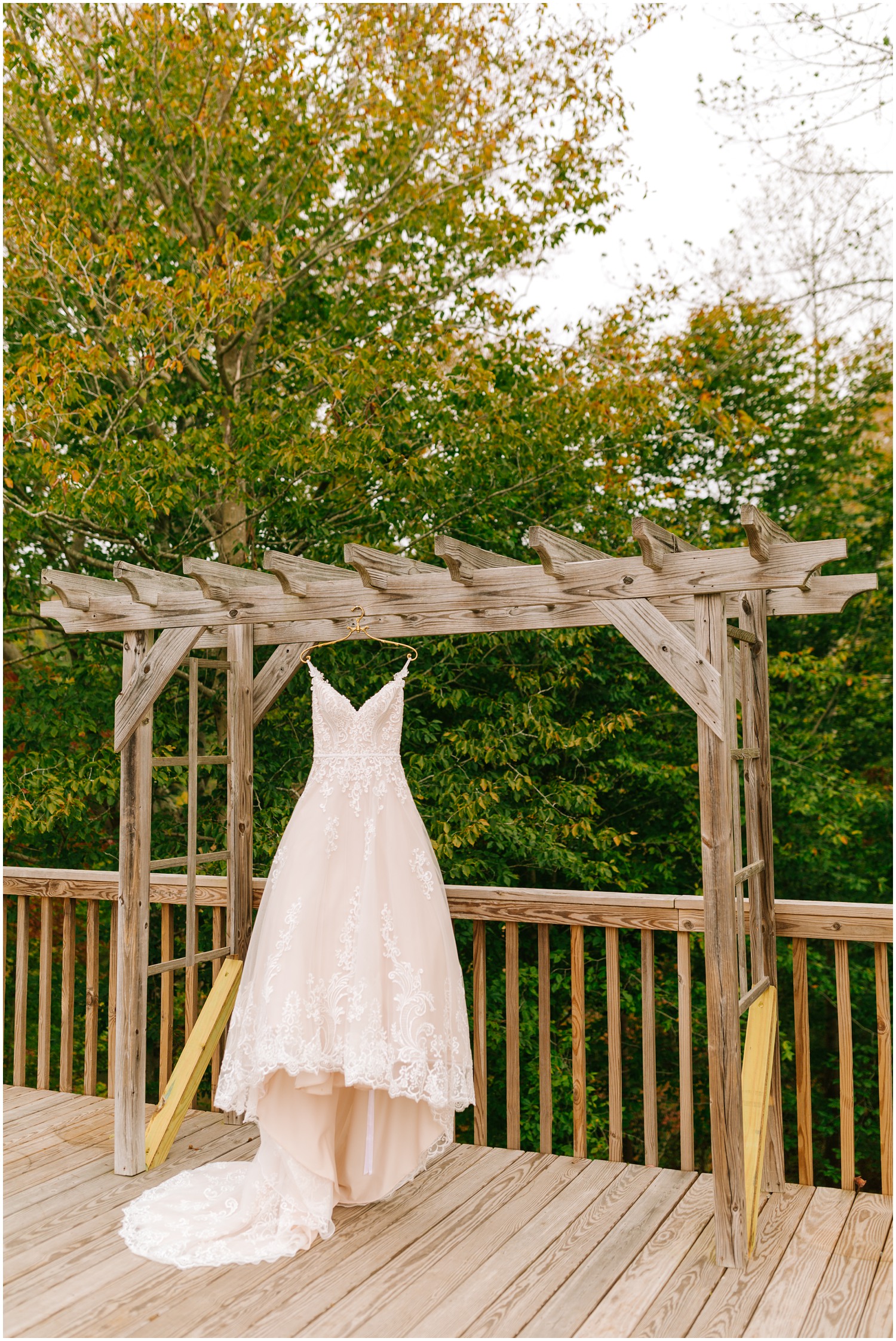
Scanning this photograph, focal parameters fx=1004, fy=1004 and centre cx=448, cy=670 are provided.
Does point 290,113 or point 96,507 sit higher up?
point 290,113

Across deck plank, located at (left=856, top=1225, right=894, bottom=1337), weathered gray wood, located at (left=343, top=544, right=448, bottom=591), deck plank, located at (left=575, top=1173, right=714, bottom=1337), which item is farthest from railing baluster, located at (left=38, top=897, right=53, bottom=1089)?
deck plank, located at (left=856, top=1225, right=894, bottom=1337)

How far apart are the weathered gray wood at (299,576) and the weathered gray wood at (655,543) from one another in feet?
3.23

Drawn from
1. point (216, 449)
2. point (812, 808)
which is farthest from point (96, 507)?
point (812, 808)

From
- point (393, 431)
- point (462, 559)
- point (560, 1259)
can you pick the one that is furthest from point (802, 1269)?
point (393, 431)

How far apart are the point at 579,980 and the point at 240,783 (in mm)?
1512

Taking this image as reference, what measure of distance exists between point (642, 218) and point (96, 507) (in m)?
4.86

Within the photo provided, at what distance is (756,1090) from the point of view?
305cm

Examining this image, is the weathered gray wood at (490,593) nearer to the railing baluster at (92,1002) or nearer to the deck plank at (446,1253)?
the railing baluster at (92,1002)

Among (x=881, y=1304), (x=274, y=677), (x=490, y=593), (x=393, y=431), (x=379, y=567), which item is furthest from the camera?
(x=393, y=431)

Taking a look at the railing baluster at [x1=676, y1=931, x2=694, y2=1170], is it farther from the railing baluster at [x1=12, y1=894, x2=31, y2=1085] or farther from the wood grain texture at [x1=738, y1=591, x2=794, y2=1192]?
the railing baluster at [x1=12, y1=894, x2=31, y2=1085]

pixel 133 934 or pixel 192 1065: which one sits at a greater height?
pixel 133 934

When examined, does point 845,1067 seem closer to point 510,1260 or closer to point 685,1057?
point 685,1057

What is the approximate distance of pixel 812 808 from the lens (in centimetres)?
691

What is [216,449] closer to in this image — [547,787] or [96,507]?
[96,507]
